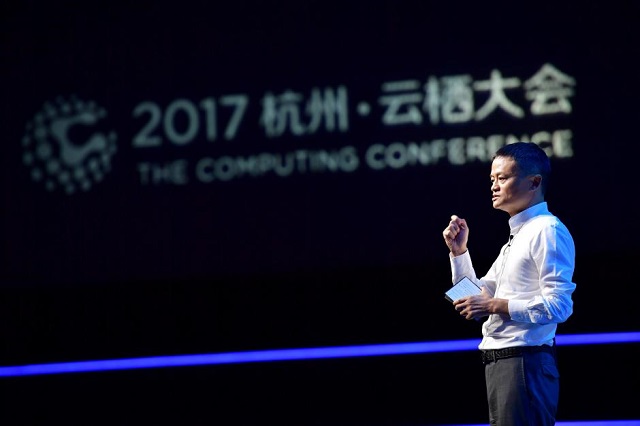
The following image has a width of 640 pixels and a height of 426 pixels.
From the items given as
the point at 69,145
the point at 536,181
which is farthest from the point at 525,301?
the point at 69,145

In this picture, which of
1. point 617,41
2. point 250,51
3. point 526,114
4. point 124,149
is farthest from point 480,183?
point 124,149

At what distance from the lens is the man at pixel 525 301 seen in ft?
6.98

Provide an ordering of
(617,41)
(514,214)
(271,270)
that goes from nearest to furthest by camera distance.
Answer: (514,214) → (617,41) → (271,270)

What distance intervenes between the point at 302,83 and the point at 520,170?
2254 mm

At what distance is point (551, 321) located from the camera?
6.95ft

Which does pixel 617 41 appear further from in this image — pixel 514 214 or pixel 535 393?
pixel 535 393

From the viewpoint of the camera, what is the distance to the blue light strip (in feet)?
13.2

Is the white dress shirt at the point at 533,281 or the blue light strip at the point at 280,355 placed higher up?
the white dress shirt at the point at 533,281

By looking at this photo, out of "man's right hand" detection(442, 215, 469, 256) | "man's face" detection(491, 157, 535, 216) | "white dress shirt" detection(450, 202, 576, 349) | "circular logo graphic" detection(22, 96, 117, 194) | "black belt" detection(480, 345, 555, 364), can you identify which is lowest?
"black belt" detection(480, 345, 555, 364)

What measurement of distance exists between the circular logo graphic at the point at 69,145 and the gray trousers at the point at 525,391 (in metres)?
2.84

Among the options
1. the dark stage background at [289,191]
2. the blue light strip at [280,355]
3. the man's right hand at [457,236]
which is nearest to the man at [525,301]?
the man's right hand at [457,236]

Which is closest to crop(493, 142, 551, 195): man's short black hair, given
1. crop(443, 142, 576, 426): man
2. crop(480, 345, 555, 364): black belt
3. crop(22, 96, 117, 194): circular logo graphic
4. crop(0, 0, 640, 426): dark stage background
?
crop(443, 142, 576, 426): man

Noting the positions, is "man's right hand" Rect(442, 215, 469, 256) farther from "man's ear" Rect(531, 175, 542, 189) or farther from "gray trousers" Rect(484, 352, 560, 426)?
"gray trousers" Rect(484, 352, 560, 426)

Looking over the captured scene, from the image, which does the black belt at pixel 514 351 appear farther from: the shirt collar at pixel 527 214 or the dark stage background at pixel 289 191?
the dark stage background at pixel 289 191
